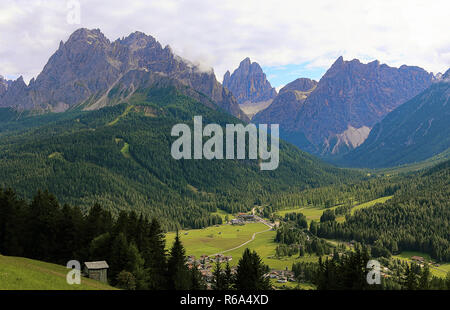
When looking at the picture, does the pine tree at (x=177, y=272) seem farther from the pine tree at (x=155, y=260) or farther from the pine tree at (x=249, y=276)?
the pine tree at (x=249, y=276)

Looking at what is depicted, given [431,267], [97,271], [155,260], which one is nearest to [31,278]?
[97,271]

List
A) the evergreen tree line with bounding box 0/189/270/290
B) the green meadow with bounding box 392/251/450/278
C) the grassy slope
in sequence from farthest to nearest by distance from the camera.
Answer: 1. the green meadow with bounding box 392/251/450/278
2. the evergreen tree line with bounding box 0/189/270/290
3. the grassy slope

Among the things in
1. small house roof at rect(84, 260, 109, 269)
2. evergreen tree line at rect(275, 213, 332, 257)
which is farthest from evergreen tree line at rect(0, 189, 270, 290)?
evergreen tree line at rect(275, 213, 332, 257)

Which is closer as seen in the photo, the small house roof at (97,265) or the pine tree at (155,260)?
the small house roof at (97,265)

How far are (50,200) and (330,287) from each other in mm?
57646

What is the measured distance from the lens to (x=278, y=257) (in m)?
165

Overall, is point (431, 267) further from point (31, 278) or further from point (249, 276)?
point (31, 278)

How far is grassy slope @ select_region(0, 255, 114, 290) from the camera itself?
4247 cm

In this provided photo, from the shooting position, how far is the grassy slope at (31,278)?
4247 cm

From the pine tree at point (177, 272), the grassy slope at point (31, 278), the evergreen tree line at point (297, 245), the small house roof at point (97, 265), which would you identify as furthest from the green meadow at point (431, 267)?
the grassy slope at point (31, 278)

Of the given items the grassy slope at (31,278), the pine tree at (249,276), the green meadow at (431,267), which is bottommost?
the green meadow at (431,267)

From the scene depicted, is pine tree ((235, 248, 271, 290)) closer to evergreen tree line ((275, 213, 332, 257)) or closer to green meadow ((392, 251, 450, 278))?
green meadow ((392, 251, 450, 278))
